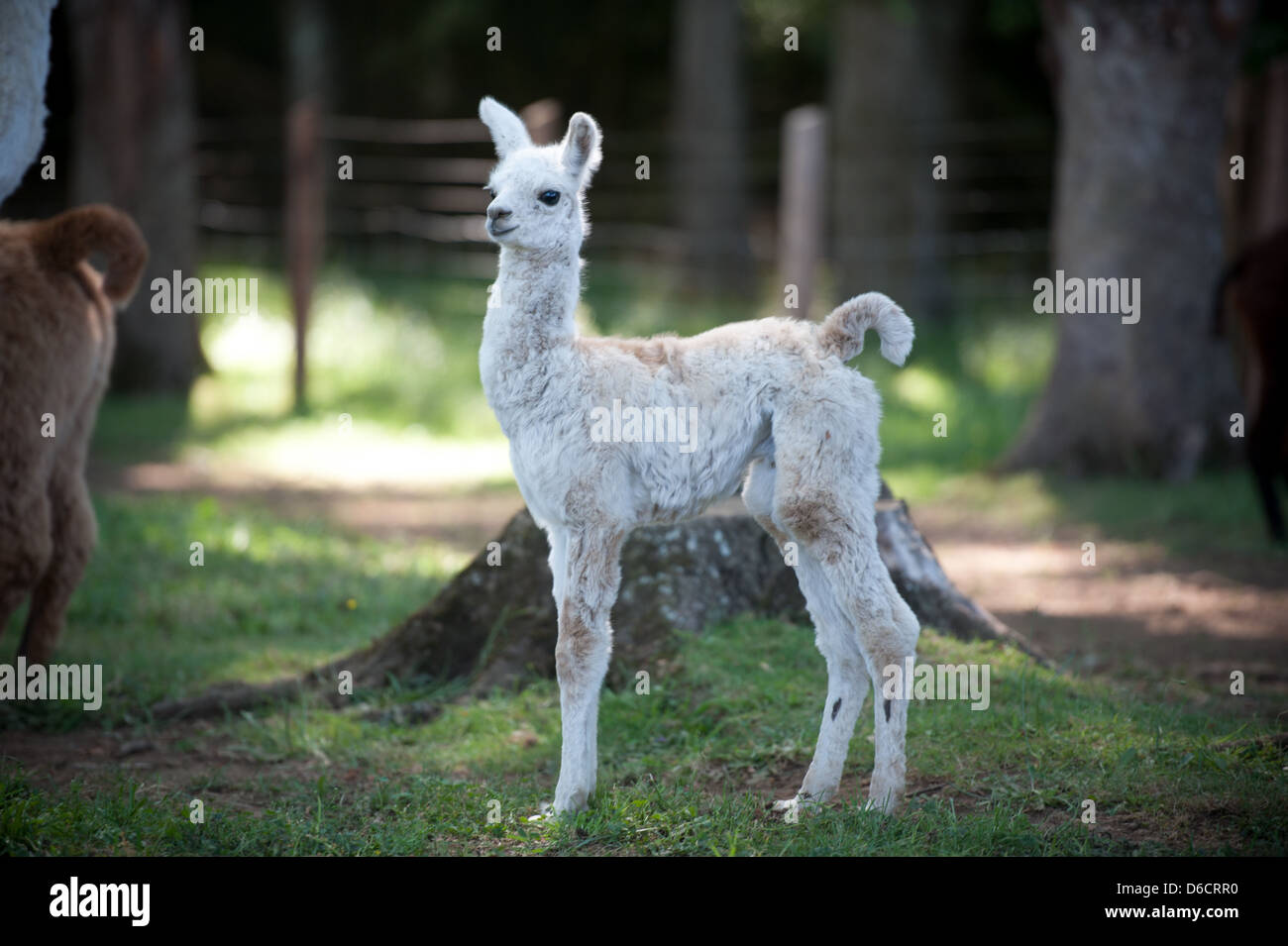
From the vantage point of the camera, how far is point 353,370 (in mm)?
12242

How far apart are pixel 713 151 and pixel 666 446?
13501mm

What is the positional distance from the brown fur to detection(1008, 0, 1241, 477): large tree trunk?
6583 millimetres

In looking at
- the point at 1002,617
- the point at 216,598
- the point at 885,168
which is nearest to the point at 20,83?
the point at 216,598

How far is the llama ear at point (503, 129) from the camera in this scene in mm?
3889

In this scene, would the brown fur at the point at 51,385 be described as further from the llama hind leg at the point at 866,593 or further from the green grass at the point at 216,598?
the llama hind leg at the point at 866,593

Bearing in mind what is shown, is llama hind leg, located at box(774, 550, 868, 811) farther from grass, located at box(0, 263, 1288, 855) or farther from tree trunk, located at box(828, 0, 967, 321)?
tree trunk, located at box(828, 0, 967, 321)

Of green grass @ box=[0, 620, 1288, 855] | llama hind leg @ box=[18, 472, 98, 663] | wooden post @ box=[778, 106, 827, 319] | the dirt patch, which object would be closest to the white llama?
green grass @ box=[0, 620, 1288, 855]

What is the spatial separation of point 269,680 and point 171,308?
22.8 feet

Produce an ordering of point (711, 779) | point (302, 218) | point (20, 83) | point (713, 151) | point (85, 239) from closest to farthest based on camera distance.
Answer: point (711, 779)
point (20, 83)
point (85, 239)
point (302, 218)
point (713, 151)

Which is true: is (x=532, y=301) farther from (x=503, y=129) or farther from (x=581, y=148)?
(x=503, y=129)

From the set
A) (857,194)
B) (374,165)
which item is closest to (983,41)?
(857,194)

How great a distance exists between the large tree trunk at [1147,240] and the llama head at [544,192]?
6308 mm

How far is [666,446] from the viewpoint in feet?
12.2
